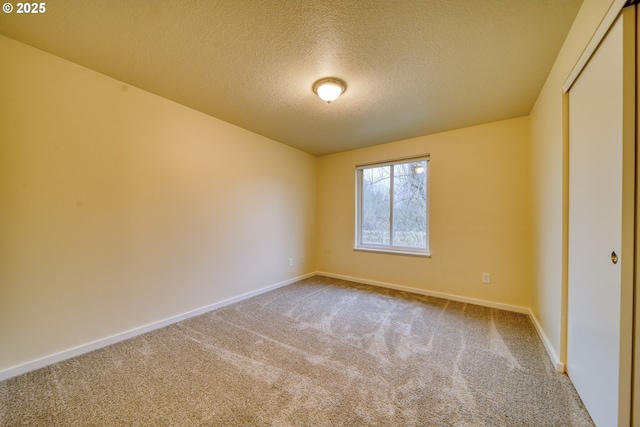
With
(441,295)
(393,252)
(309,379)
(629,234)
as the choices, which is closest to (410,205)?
(393,252)

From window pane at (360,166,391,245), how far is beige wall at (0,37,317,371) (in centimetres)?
209

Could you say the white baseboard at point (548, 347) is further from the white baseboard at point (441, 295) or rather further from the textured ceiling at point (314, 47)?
the textured ceiling at point (314, 47)

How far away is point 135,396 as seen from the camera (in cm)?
147

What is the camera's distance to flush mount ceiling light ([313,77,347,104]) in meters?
2.06

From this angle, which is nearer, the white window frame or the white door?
the white door

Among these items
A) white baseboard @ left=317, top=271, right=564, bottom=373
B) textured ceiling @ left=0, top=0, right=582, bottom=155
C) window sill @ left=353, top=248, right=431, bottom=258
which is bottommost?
white baseboard @ left=317, top=271, right=564, bottom=373

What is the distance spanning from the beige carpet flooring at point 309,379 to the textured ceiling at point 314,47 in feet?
7.78

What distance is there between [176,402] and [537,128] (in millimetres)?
3845

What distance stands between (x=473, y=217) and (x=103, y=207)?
4124mm

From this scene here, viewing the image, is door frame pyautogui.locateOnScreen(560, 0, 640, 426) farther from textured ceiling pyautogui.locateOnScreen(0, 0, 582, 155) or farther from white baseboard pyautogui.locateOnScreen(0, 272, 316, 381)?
white baseboard pyautogui.locateOnScreen(0, 272, 316, 381)

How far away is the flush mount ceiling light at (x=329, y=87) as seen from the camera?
2061mm

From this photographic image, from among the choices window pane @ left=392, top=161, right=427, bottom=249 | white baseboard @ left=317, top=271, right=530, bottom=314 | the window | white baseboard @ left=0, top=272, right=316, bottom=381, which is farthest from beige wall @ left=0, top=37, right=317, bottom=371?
window pane @ left=392, top=161, right=427, bottom=249

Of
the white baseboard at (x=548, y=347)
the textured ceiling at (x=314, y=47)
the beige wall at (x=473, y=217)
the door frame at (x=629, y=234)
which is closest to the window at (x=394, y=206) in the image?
the beige wall at (x=473, y=217)

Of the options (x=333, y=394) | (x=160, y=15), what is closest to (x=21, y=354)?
(x=333, y=394)
